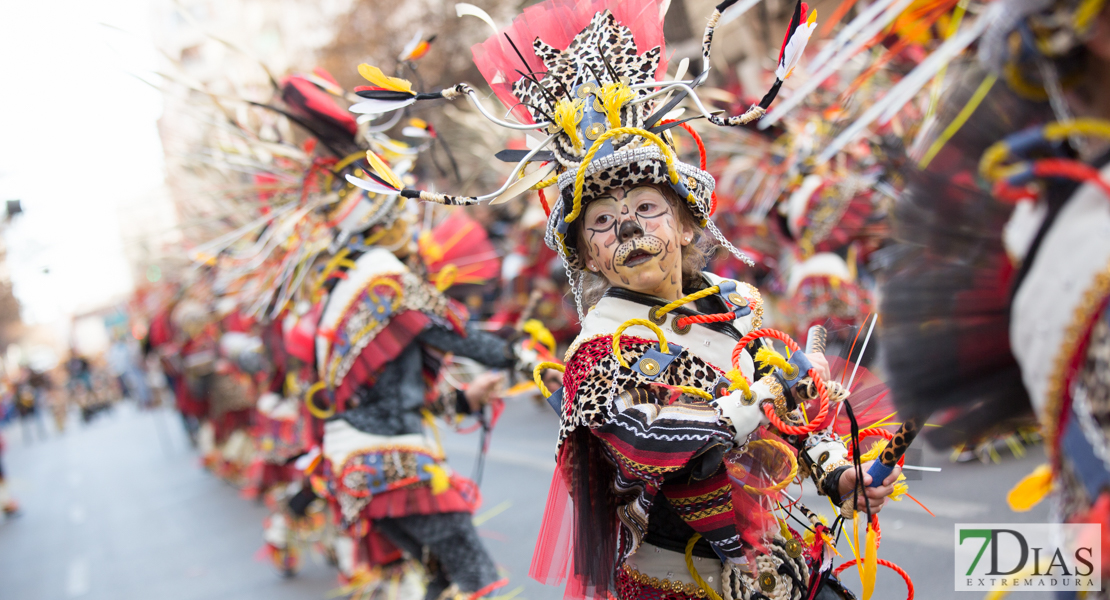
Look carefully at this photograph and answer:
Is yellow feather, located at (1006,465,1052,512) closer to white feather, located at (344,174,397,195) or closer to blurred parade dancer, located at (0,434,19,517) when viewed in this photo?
white feather, located at (344,174,397,195)

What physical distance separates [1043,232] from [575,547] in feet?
4.35

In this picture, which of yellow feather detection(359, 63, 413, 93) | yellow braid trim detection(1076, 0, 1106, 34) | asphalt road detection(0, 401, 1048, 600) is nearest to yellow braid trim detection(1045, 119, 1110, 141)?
yellow braid trim detection(1076, 0, 1106, 34)

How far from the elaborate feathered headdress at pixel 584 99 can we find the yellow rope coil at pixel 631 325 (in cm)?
32

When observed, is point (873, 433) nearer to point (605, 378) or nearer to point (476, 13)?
point (605, 378)

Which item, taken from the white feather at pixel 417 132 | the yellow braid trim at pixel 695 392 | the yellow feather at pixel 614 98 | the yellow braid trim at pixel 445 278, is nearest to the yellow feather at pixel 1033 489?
the yellow braid trim at pixel 695 392

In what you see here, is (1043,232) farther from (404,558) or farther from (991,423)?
(404,558)

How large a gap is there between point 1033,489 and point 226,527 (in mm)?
8010

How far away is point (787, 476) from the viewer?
1998 millimetres

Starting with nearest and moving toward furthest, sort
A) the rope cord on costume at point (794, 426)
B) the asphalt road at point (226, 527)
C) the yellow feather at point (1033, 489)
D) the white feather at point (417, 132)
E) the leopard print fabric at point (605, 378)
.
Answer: the yellow feather at point (1033, 489) → the rope cord on costume at point (794, 426) → the leopard print fabric at point (605, 378) → the white feather at point (417, 132) → the asphalt road at point (226, 527)

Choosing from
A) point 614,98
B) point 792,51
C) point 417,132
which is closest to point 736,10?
point 792,51

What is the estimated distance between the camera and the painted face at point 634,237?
205 cm

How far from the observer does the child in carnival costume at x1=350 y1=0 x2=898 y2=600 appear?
1.96 m

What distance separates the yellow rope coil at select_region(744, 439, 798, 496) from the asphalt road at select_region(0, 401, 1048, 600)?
1.03 m

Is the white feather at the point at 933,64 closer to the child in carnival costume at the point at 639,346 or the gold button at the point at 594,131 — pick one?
the child in carnival costume at the point at 639,346
